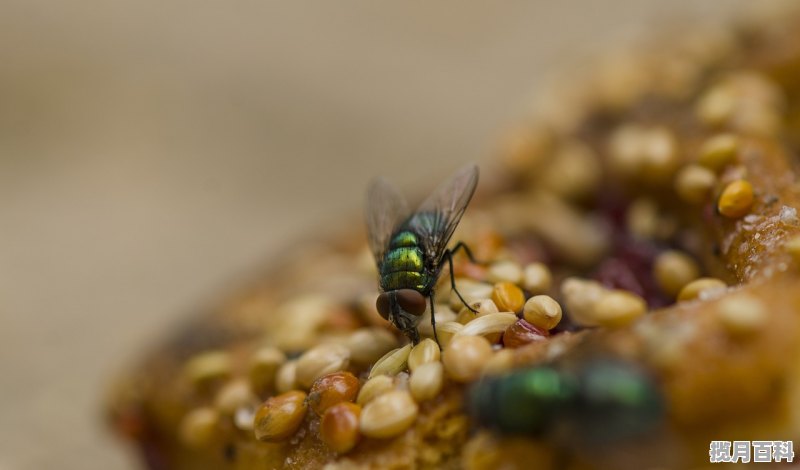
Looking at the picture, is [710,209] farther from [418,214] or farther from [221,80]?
[221,80]

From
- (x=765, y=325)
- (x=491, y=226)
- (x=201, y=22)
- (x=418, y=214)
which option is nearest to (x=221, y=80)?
(x=201, y=22)

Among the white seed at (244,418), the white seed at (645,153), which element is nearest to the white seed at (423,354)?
the white seed at (244,418)

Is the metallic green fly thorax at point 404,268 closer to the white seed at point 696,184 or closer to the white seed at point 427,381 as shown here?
the white seed at point 427,381

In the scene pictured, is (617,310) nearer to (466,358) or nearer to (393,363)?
(466,358)

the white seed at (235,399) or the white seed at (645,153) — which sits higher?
the white seed at (645,153)

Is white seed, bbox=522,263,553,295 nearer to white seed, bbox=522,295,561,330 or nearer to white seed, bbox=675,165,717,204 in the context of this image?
white seed, bbox=522,295,561,330

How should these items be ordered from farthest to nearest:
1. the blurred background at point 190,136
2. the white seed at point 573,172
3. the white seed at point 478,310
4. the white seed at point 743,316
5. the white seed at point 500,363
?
the blurred background at point 190,136
the white seed at point 573,172
the white seed at point 478,310
the white seed at point 500,363
the white seed at point 743,316

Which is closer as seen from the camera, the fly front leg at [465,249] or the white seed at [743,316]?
the white seed at [743,316]
